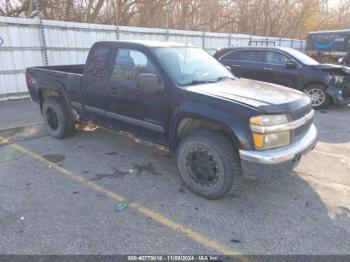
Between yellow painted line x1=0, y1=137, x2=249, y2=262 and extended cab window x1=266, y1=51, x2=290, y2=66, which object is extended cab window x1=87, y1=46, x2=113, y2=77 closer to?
yellow painted line x1=0, y1=137, x2=249, y2=262

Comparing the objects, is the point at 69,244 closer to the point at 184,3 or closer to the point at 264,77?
the point at 264,77

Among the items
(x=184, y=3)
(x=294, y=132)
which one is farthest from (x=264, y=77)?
(x=184, y=3)

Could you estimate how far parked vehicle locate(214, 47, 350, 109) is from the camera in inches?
312

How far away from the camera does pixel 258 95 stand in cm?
338

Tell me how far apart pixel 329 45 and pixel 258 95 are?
2052cm

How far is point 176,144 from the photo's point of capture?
3719 millimetres

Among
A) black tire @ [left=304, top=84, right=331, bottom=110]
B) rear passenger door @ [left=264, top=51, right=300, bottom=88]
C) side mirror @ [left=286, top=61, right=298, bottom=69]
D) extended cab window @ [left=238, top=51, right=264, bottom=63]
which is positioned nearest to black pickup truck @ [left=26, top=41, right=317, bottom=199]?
side mirror @ [left=286, top=61, right=298, bottom=69]

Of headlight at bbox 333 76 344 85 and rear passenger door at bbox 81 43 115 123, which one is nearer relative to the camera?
rear passenger door at bbox 81 43 115 123

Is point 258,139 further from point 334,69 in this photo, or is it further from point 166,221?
point 334,69

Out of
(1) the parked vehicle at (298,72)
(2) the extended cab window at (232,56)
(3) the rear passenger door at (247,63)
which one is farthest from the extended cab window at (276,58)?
(2) the extended cab window at (232,56)

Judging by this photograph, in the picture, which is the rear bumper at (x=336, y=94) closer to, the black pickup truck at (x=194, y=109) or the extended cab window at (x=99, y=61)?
the black pickup truck at (x=194, y=109)

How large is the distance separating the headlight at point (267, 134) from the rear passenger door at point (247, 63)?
604 centimetres

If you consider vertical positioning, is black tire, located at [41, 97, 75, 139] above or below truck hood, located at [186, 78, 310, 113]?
below

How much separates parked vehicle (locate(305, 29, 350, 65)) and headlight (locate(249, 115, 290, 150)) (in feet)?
63.1
